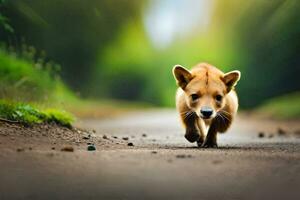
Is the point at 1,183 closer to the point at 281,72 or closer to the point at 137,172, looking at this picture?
the point at 137,172

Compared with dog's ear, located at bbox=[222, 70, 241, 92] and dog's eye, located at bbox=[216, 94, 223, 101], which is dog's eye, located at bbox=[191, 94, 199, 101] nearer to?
dog's eye, located at bbox=[216, 94, 223, 101]

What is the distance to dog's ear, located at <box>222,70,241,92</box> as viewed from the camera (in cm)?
948

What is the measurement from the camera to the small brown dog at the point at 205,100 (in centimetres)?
911

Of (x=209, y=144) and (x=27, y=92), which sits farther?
(x=27, y=92)

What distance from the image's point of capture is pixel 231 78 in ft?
31.2

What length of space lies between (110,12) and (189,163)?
14.2m

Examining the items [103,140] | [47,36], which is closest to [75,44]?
[47,36]

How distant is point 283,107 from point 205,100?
1677 cm

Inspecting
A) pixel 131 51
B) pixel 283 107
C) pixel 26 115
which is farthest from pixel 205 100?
pixel 131 51

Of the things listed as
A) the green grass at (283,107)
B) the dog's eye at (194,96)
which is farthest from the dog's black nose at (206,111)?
the green grass at (283,107)

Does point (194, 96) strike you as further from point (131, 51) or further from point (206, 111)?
point (131, 51)

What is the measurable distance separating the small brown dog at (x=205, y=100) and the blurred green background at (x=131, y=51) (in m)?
2.85

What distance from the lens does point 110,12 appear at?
67.3 ft

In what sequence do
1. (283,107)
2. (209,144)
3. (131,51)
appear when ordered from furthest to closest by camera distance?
(131,51) < (283,107) < (209,144)
